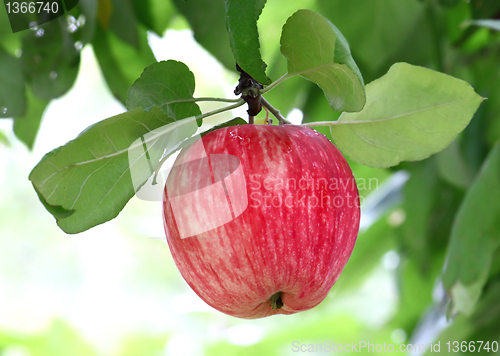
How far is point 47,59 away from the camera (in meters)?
0.50

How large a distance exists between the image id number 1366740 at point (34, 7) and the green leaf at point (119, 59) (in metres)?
0.09

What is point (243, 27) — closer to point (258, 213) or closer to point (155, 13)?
point (258, 213)

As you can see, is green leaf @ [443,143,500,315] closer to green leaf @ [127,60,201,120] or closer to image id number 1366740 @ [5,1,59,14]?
green leaf @ [127,60,201,120]

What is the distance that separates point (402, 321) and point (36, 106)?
91 centimetres

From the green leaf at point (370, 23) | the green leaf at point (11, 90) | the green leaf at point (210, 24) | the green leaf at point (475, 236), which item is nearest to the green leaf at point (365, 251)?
the green leaf at point (475, 236)

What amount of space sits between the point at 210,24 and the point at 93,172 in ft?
0.90

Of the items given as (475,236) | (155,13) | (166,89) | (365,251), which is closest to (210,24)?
(155,13)

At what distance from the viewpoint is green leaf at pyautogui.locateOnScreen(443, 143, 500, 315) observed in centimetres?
60

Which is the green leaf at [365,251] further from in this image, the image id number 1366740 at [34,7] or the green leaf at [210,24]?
the image id number 1366740 at [34,7]

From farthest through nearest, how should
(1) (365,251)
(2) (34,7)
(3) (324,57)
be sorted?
(1) (365,251)
(2) (34,7)
(3) (324,57)

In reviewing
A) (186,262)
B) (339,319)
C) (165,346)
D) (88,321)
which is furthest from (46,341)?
(186,262)

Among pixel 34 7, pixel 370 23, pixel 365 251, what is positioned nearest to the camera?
pixel 34 7

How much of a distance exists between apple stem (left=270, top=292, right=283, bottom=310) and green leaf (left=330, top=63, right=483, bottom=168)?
117 mm

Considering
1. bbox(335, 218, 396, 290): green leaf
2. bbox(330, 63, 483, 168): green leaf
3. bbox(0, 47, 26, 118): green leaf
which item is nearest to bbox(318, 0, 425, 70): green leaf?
bbox(330, 63, 483, 168): green leaf
